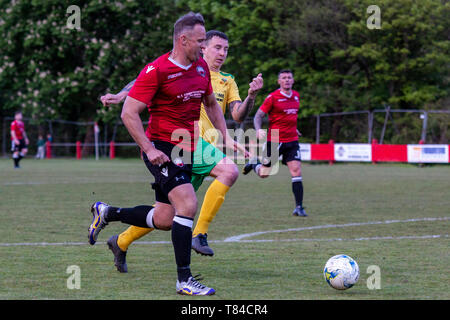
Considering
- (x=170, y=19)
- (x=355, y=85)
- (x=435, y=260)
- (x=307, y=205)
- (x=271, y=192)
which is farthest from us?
(x=170, y=19)

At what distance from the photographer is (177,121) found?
6238 millimetres

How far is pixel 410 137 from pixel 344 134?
4258 millimetres

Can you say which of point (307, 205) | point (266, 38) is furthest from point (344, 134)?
point (307, 205)

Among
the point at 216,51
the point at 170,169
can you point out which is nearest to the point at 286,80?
the point at 216,51

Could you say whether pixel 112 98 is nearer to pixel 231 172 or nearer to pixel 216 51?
pixel 231 172

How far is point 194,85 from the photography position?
6195mm

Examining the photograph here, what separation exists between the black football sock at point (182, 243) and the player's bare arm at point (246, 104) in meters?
1.99

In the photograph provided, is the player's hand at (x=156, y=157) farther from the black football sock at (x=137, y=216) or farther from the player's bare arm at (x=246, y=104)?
the player's bare arm at (x=246, y=104)

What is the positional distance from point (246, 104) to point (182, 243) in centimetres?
260

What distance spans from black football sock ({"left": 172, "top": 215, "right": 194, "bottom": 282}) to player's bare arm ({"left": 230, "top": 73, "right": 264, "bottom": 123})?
1.99m

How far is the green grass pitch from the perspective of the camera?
19.3 feet

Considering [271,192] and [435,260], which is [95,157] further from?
[435,260]

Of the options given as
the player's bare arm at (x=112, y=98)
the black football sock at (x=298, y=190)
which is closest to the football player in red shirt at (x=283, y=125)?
the black football sock at (x=298, y=190)

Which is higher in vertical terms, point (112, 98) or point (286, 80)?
point (286, 80)
